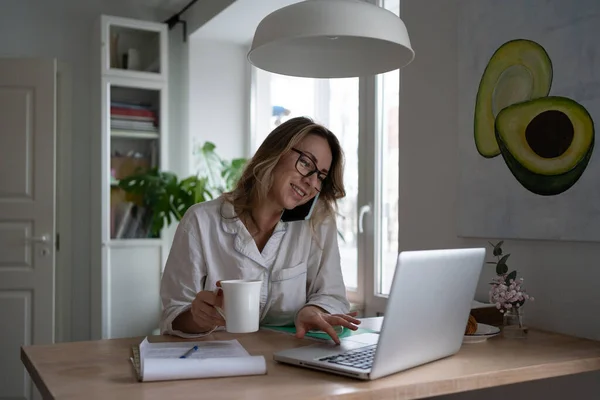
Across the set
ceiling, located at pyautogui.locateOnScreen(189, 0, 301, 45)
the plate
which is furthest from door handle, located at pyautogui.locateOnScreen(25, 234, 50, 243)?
the plate

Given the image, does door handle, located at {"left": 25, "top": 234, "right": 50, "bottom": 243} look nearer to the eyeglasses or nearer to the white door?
the white door

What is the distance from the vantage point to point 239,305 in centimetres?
134

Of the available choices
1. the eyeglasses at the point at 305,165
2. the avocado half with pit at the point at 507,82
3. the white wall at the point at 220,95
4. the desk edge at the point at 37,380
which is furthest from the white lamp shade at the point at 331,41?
the white wall at the point at 220,95

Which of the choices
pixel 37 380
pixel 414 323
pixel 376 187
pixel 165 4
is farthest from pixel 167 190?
pixel 414 323

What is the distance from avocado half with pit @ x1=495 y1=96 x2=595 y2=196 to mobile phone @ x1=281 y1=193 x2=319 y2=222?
1.94 ft

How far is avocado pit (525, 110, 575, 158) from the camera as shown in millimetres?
1702

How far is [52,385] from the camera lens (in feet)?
3.58

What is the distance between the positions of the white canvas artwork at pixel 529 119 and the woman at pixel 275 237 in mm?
446

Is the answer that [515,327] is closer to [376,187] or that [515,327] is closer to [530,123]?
[530,123]

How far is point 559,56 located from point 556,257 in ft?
1.77

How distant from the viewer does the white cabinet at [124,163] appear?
12.5 feet

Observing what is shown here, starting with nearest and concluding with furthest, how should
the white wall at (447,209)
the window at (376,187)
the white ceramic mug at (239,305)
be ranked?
1. the white ceramic mug at (239,305)
2. the white wall at (447,209)
3. the window at (376,187)

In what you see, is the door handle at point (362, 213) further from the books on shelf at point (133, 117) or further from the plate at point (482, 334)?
the books on shelf at point (133, 117)

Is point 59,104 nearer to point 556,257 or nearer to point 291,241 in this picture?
point 291,241
